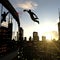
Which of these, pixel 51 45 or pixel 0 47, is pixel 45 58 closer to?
pixel 51 45

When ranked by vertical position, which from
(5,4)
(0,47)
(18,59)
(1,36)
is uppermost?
(5,4)

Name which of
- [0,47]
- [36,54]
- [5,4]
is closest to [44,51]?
[36,54]

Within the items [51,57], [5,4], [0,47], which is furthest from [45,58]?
[5,4]

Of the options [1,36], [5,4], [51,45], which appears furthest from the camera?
[5,4]

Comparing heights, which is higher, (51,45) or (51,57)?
(51,45)

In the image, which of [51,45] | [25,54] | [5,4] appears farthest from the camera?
[5,4]

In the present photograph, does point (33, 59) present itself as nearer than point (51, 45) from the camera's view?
Yes

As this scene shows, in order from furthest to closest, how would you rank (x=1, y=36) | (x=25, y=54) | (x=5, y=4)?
(x=5, y=4)
(x=25, y=54)
(x=1, y=36)

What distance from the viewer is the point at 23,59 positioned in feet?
59.7

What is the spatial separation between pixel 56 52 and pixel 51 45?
2.05m

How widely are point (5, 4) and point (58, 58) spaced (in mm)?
9987

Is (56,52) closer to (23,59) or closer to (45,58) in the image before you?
(45,58)

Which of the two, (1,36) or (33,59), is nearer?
(1,36)

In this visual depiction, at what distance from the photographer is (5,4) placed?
21.6 m
